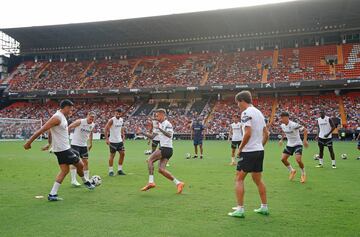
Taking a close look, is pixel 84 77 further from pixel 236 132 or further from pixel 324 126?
pixel 324 126

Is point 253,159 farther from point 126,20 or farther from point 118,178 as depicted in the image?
point 126,20

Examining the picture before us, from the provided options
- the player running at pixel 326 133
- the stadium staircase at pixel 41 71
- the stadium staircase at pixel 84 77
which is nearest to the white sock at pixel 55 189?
the player running at pixel 326 133

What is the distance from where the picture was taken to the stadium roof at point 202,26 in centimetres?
4366

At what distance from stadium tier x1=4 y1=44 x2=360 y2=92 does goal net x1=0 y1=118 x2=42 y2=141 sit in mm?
11568

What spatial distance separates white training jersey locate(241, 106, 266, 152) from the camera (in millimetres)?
6840

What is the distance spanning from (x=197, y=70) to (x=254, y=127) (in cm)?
4580

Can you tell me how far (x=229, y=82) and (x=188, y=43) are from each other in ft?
34.7

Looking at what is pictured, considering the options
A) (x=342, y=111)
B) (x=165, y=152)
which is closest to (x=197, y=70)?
(x=342, y=111)

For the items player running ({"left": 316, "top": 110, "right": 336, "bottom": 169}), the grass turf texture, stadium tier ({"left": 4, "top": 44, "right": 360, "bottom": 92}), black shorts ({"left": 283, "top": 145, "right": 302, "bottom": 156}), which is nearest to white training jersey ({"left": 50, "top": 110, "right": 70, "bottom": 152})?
the grass turf texture

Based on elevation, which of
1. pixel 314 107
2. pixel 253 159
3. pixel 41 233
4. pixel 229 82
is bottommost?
pixel 41 233

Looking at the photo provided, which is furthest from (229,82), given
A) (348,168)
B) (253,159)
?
(253,159)

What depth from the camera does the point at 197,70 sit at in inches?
2053

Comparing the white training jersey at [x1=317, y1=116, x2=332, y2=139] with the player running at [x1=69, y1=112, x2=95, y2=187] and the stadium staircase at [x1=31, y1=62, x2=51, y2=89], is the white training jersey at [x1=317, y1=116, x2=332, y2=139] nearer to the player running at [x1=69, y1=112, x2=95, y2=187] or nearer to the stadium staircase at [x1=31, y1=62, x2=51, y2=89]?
the player running at [x1=69, y1=112, x2=95, y2=187]

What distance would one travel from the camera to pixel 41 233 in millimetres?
5887
